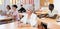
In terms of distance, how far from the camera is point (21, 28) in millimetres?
2814

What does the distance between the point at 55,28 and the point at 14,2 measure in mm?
5544

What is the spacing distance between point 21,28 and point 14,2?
509 centimetres

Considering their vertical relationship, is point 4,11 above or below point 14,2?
below

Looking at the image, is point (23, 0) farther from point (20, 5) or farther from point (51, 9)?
point (51, 9)

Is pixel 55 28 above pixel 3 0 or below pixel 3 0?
below

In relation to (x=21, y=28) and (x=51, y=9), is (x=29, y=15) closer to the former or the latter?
(x=21, y=28)

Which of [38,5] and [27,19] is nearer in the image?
[27,19]

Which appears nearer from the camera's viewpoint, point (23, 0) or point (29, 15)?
point (29, 15)

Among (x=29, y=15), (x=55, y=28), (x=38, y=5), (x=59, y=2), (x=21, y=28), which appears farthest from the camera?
(x=38, y=5)

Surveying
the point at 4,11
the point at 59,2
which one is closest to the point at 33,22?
the point at 59,2

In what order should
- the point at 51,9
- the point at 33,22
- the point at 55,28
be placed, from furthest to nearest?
the point at 51,9 < the point at 33,22 < the point at 55,28

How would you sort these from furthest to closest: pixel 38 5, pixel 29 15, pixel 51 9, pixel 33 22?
pixel 38 5 < pixel 51 9 < pixel 29 15 < pixel 33 22

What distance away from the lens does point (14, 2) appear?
775 cm

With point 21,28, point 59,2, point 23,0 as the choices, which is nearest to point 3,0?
point 23,0
